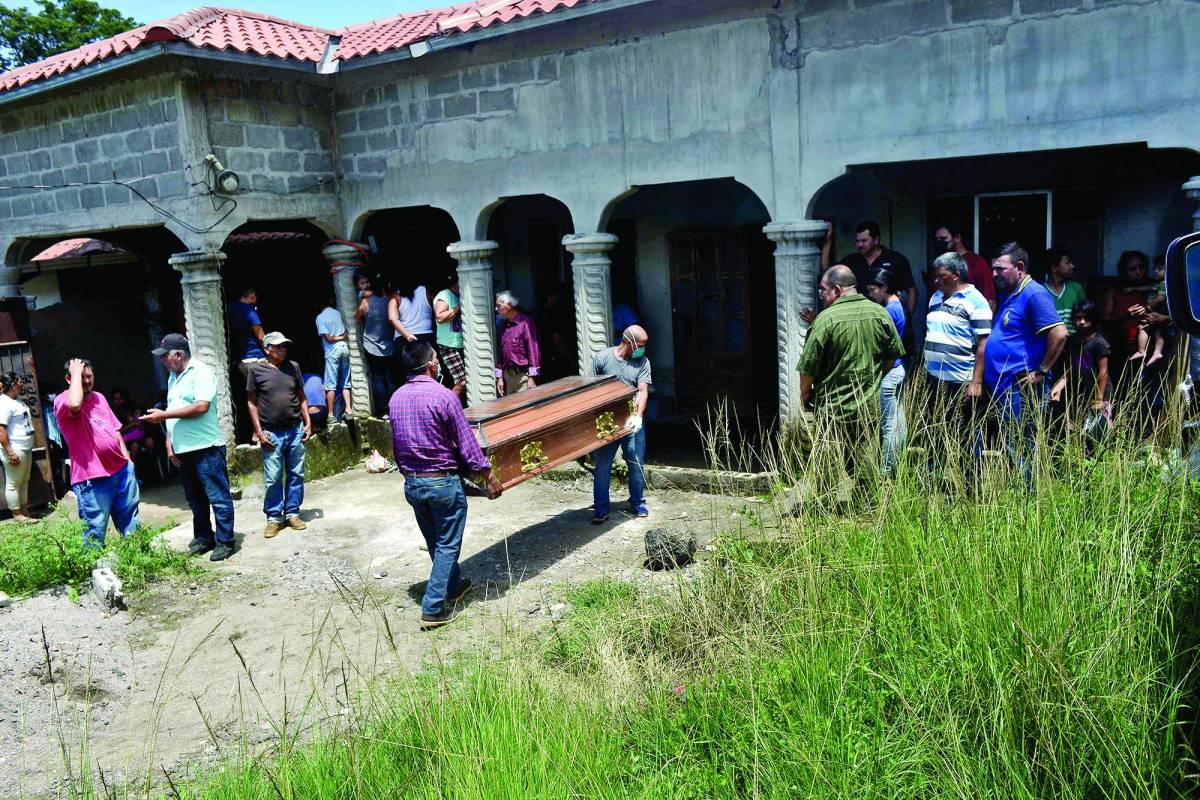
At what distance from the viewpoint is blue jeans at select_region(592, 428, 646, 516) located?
8055 millimetres

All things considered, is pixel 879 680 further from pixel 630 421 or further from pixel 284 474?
pixel 284 474

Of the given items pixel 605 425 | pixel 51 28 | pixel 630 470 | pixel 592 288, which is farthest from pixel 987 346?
pixel 51 28

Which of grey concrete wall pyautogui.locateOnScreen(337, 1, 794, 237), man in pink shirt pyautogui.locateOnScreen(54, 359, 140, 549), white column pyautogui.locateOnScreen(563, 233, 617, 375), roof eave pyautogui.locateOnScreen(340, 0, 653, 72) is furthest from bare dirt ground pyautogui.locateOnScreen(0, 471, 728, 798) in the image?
roof eave pyautogui.locateOnScreen(340, 0, 653, 72)

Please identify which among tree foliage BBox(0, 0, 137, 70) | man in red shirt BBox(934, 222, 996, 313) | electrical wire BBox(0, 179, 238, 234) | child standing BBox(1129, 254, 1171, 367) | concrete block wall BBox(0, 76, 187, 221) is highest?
tree foliage BBox(0, 0, 137, 70)

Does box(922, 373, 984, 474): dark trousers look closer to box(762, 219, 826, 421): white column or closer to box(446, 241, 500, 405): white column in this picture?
box(762, 219, 826, 421): white column

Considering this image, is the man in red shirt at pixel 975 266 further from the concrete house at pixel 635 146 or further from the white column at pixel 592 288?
the white column at pixel 592 288

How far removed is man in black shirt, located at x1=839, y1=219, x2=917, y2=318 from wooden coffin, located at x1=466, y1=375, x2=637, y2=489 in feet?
7.97

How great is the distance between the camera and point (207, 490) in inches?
316

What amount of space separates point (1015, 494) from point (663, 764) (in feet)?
6.72

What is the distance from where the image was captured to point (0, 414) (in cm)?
975

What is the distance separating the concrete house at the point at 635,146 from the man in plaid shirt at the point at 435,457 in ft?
11.4

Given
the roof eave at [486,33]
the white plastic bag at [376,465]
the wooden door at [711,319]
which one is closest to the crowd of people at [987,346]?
the wooden door at [711,319]

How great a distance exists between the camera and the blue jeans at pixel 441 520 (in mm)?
6270

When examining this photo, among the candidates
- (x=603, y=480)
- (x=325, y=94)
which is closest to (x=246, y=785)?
(x=603, y=480)
